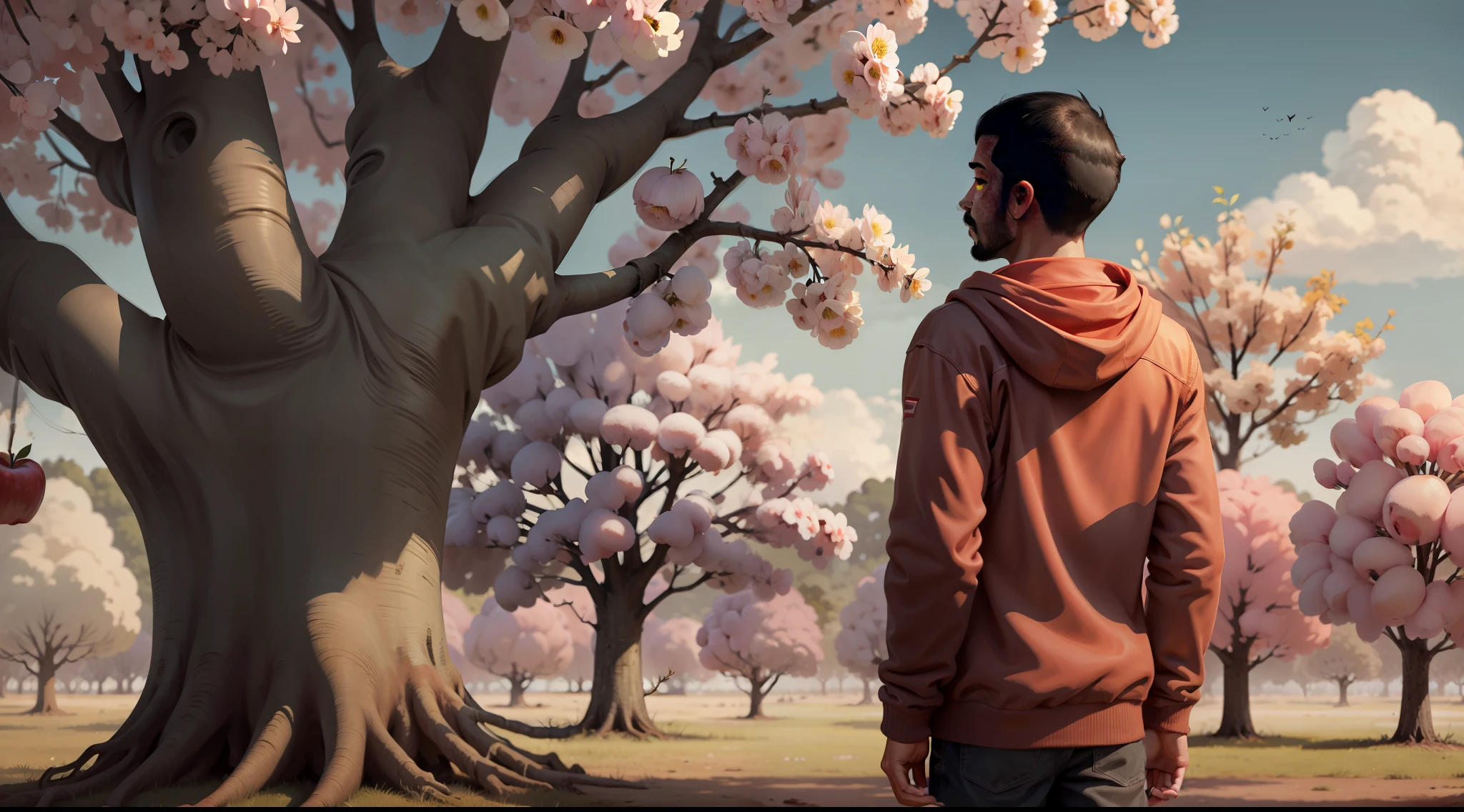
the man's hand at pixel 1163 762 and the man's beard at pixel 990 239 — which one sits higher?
the man's beard at pixel 990 239

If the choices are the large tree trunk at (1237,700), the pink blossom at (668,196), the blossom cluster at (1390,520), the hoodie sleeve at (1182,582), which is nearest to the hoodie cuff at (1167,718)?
the hoodie sleeve at (1182,582)

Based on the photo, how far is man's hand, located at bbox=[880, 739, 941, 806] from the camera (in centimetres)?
160

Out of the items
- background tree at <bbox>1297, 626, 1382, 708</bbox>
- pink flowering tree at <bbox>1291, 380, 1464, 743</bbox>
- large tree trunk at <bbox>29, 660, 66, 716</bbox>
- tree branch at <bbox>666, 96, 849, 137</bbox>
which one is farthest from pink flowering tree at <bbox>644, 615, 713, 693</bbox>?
tree branch at <bbox>666, 96, 849, 137</bbox>

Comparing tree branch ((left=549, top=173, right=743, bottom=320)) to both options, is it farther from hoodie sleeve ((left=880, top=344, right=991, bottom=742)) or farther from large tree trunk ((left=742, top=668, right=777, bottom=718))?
large tree trunk ((left=742, top=668, right=777, bottom=718))

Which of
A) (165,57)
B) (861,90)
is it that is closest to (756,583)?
(861,90)

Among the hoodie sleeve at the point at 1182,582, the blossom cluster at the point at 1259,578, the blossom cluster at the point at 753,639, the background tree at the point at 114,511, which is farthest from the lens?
the background tree at the point at 114,511

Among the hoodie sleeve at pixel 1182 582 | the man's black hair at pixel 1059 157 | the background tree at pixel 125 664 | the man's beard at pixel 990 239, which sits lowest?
the background tree at pixel 125 664

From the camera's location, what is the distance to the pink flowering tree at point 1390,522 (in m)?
6.72

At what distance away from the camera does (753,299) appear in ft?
15.8

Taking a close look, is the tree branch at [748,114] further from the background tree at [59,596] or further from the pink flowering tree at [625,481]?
the background tree at [59,596]

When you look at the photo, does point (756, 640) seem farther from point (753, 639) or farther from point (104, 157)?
point (104, 157)

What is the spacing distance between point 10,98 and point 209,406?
4.79 feet

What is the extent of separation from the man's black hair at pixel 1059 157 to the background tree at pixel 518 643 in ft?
55.6

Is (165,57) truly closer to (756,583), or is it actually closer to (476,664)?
(756,583)
